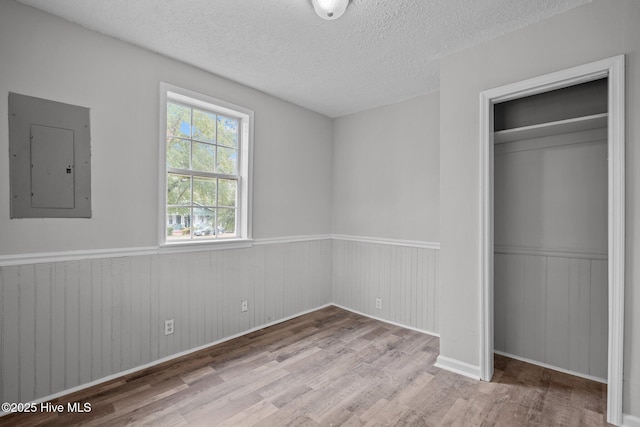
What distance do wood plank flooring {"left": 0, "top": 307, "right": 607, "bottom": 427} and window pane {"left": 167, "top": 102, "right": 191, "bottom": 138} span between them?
83.0 inches

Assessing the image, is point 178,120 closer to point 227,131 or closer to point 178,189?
point 227,131

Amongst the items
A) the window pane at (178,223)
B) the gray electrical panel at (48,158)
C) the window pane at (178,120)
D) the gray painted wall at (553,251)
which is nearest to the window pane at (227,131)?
the window pane at (178,120)

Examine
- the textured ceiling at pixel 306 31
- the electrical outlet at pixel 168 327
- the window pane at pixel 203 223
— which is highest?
the textured ceiling at pixel 306 31

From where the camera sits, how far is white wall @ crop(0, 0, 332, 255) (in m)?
2.02

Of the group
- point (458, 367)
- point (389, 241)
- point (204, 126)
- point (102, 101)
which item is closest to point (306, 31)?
point (204, 126)

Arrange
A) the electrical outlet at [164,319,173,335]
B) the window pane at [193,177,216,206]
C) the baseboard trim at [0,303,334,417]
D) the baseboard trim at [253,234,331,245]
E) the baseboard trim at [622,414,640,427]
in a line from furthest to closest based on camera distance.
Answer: the baseboard trim at [253,234,331,245], the window pane at [193,177,216,206], the electrical outlet at [164,319,173,335], the baseboard trim at [0,303,334,417], the baseboard trim at [622,414,640,427]

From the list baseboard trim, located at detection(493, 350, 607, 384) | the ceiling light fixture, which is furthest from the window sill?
baseboard trim, located at detection(493, 350, 607, 384)

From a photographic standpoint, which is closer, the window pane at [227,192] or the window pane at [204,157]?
the window pane at [204,157]

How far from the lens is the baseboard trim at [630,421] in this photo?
72.8 inches

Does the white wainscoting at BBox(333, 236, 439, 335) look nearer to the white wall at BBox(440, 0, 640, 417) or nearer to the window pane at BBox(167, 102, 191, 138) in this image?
the white wall at BBox(440, 0, 640, 417)

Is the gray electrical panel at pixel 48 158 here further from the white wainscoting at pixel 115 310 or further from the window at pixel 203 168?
the window at pixel 203 168

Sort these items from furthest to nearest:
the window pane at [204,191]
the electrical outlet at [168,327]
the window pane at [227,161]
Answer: the window pane at [227,161], the window pane at [204,191], the electrical outlet at [168,327]

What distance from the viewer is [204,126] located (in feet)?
10.2

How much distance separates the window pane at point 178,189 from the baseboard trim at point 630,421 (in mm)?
3617
